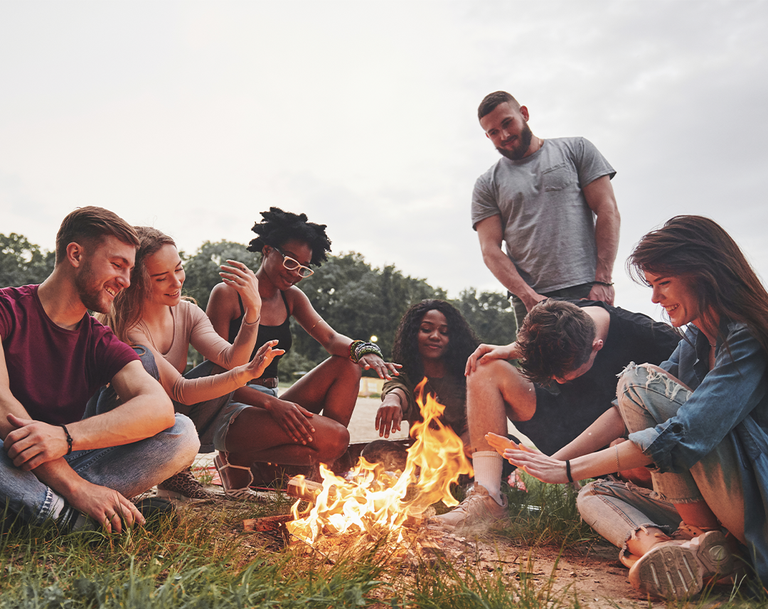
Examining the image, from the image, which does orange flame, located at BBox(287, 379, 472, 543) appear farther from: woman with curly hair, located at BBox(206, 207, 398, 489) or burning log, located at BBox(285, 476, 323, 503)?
woman with curly hair, located at BBox(206, 207, 398, 489)

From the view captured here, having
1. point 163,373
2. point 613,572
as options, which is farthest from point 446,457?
point 163,373

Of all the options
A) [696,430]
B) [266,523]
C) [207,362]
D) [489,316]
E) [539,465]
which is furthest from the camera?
[489,316]

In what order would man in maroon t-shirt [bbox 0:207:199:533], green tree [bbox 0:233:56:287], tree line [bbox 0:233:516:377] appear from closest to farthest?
man in maroon t-shirt [bbox 0:207:199:533]
tree line [bbox 0:233:516:377]
green tree [bbox 0:233:56:287]

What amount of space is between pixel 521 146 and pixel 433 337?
187 cm

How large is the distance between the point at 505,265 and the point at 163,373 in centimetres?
293

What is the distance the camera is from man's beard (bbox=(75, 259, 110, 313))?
2.76 meters

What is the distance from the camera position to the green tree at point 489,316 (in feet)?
130

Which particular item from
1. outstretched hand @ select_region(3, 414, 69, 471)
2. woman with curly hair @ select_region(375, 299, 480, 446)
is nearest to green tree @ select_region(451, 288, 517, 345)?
woman with curly hair @ select_region(375, 299, 480, 446)

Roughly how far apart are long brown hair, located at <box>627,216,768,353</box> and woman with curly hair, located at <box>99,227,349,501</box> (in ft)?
7.03

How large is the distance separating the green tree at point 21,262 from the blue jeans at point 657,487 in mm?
37664

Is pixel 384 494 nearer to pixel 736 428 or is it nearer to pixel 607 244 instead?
pixel 736 428

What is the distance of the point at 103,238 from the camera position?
2.81 meters

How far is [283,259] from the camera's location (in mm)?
4430

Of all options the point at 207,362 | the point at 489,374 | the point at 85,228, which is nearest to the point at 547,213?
the point at 489,374
